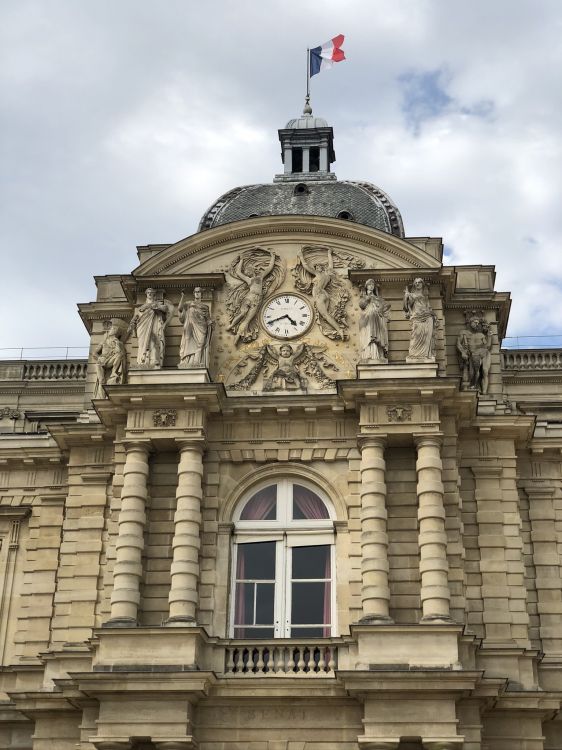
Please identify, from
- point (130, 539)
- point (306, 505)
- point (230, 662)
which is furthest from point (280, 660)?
point (130, 539)

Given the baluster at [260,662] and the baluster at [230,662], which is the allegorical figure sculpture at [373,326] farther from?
the baluster at [230,662]

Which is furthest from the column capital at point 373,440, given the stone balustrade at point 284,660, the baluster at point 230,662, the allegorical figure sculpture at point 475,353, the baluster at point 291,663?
the baluster at point 230,662

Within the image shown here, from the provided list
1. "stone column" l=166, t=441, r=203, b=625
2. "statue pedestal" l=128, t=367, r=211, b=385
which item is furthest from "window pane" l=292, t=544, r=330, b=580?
"statue pedestal" l=128, t=367, r=211, b=385

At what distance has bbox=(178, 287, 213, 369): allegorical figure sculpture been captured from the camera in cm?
2650

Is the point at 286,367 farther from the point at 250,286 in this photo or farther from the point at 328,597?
the point at 328,597

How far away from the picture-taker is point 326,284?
27.6 m

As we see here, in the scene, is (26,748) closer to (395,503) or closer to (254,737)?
(254,737)

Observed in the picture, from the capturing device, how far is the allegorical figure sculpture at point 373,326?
86.1ft

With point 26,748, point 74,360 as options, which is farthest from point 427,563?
point 74,360

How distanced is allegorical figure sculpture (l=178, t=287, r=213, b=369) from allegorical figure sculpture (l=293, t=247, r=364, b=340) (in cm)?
238

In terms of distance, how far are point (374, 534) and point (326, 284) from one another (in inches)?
256

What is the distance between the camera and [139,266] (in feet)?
92.4

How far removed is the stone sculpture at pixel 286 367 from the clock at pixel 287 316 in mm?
371

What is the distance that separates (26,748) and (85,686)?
3.66 metres
